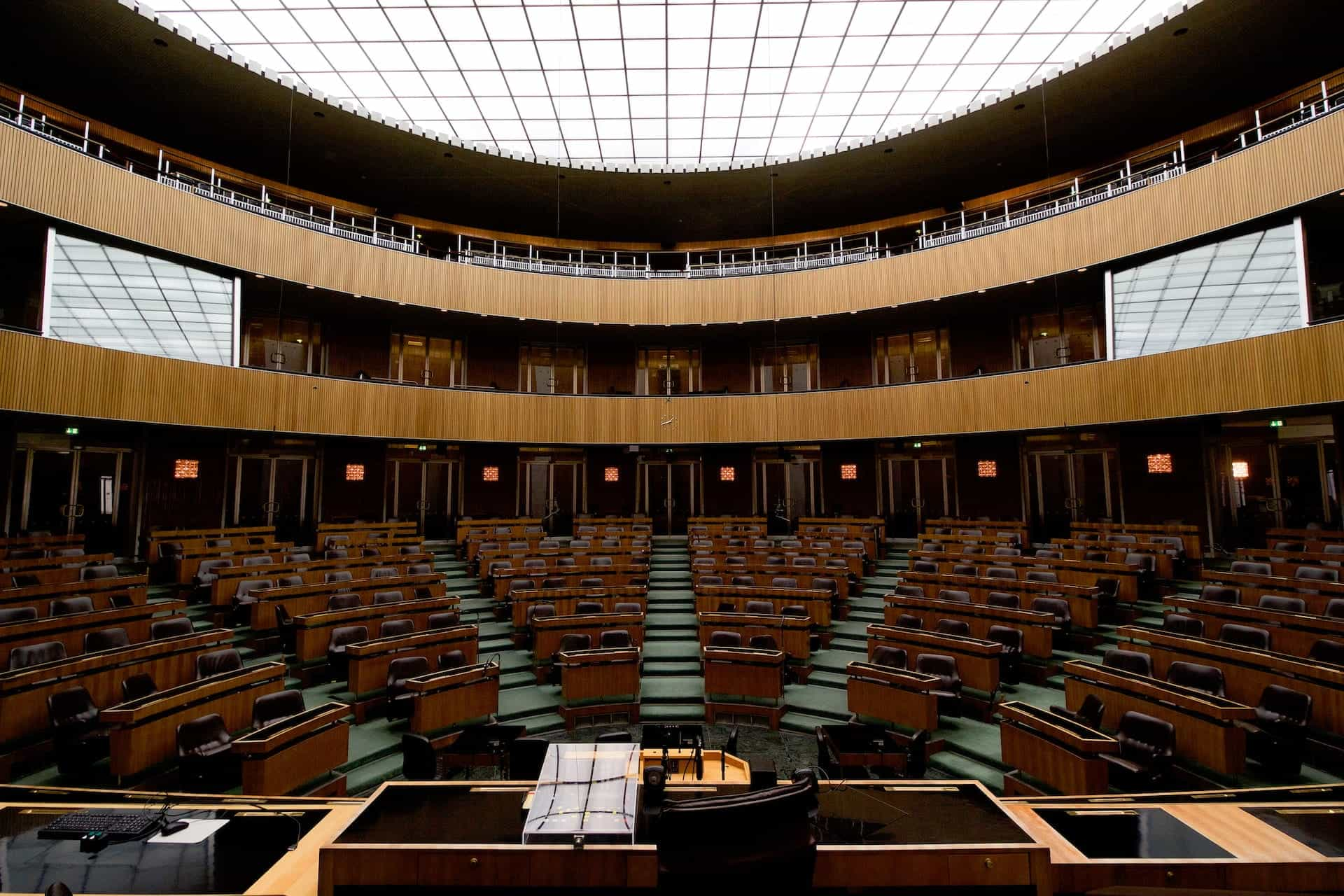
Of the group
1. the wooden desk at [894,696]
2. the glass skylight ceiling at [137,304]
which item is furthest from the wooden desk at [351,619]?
the glass skylight ceiling at [137,304]

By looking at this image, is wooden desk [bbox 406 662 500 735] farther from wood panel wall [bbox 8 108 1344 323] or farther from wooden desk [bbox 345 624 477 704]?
wood panel wall [bbox 8 108 1344 323]

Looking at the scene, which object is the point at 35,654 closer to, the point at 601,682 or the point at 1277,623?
the point at 601,682

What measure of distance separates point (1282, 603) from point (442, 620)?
9679 mm

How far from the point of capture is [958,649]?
6.88m

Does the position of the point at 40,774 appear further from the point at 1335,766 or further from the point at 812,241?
the point at 812,241

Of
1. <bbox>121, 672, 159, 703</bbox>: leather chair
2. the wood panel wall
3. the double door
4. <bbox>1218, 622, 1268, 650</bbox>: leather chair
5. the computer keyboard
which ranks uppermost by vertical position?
the wood panel wall

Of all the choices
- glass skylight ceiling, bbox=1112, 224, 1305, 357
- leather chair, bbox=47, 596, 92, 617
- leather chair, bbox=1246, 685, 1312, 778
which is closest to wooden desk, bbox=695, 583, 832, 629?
leather chair, bbox=1246, 685, 1312, 778

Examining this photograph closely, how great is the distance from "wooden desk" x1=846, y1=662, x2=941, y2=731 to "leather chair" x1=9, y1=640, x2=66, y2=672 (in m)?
7.65

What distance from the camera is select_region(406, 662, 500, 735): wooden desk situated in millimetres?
6156

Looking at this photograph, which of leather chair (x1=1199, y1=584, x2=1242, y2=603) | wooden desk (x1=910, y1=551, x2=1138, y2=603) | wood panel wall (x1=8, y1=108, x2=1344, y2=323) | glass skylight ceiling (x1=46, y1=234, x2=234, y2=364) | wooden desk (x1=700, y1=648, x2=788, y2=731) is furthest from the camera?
glass skylight ceiling (x1=46, y1=234, x2=234, y2=364)

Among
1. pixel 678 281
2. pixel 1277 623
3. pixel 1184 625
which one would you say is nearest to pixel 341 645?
pixel 1184 625

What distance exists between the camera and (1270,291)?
10.2m

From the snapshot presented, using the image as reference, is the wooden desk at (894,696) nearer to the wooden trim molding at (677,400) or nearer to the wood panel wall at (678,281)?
the wooden trim molding at (677,400)

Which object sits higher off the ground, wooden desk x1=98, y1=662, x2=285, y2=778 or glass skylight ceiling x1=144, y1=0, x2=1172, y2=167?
glass skylight ceiling x1=144, y1=0, x2=1172, y2=167
